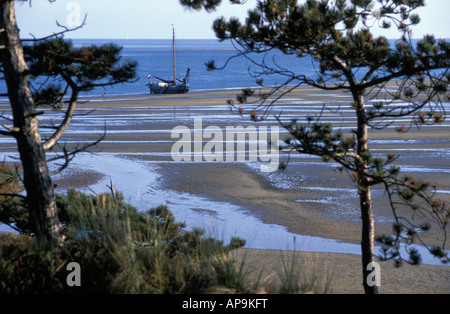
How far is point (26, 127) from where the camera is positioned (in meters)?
5.88

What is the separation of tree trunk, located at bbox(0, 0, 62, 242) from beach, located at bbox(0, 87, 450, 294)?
26.1 inches

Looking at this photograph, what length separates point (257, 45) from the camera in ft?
21.9

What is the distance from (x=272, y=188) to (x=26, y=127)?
33.8 feet

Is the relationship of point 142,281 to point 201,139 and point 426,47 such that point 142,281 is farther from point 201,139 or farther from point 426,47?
point 201,139

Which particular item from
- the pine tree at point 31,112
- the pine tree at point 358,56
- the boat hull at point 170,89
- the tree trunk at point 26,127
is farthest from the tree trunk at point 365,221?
the boat hull at point 170,89

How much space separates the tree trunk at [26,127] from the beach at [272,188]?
66 cm

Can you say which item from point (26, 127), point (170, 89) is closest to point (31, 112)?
point (26, 127)

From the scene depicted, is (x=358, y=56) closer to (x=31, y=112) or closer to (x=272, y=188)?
(x=31, y=112)

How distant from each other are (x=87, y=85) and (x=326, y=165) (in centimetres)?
1288

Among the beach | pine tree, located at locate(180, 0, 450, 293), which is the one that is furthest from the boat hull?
pine tree, located at locate(180, 0, 450, 293)

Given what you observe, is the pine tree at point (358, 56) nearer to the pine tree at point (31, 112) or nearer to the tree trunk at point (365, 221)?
the tree trunk at point (365, 221)

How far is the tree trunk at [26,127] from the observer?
5891mm

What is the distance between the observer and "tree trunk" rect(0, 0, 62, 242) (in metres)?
5.89
